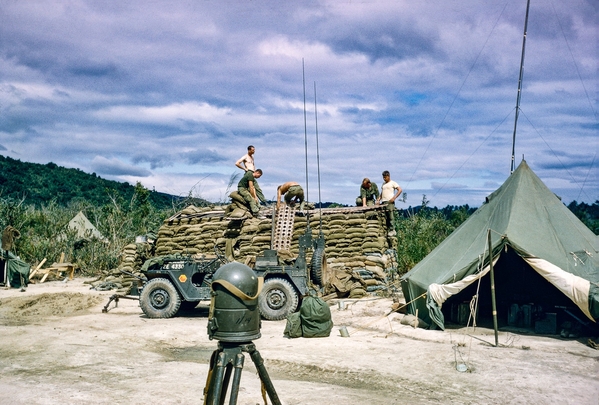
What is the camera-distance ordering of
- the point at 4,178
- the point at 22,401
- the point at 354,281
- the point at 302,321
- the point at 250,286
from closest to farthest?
the point at 250,286 → the point at 22,401 → the point at 302,321 → the point at 354,281 → the point at 4,178

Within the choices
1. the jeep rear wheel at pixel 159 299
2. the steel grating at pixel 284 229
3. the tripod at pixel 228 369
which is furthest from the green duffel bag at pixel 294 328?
the steel grating at pixel 284 229

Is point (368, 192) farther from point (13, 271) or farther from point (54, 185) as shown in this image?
point (54, 185)

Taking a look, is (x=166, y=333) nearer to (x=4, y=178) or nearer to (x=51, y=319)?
(x=51, y=319)

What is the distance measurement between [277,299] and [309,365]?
3.65 meters

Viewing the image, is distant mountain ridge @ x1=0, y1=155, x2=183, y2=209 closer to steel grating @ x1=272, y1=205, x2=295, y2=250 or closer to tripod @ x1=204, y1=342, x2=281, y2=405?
steel grating @ x1=272, y1=205, x2=295, y2=250

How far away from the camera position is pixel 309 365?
713 cm

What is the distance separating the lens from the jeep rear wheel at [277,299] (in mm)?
10656

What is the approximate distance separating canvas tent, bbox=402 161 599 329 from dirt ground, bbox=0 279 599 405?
72 centimetres

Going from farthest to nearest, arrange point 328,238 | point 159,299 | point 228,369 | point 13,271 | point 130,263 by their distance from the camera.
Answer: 1. point 13,271
2. point 130,263
3. point 328,238
4. point 159,299
5. point 228,369

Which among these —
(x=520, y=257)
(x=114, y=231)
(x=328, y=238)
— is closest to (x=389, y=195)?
(x=328, y=238)

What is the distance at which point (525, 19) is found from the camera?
10664 mm

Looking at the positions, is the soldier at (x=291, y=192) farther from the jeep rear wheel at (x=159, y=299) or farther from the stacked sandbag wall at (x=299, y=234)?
the jeep rear wheel at (x=159, y=299)

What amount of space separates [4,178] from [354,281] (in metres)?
50.5

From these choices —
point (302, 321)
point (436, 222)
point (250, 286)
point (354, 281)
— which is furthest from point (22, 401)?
point (436, 222)
